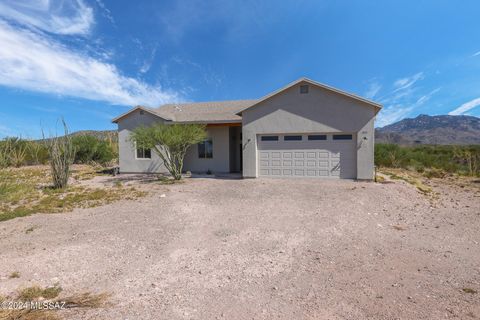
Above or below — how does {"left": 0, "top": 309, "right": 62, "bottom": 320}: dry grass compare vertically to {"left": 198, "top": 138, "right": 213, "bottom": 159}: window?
below

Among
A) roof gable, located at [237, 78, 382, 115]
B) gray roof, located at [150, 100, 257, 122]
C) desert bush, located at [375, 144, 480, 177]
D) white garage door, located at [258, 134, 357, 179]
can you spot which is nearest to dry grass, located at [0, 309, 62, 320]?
white garage door, located at [258, 134, 357, 179]

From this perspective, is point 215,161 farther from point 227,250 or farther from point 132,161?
point 227,250

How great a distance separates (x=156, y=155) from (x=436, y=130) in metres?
139

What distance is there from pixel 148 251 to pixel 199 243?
1115 millimetres

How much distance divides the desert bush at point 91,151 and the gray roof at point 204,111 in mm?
7118

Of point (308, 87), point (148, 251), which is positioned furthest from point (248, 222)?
point (308, 87)

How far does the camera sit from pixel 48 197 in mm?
11266

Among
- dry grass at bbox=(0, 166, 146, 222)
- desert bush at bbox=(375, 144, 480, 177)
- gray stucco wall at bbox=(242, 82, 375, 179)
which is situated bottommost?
dry grass at bbox=(0, 166, 146, 222)

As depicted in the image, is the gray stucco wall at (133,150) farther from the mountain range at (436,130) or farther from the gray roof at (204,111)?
the mountain range at (436,130)

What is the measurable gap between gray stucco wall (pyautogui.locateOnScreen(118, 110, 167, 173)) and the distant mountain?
92.0 metres

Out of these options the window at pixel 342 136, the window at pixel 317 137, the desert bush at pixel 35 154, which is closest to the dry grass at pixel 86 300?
the window at pixel 317 137

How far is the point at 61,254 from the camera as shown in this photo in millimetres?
5609

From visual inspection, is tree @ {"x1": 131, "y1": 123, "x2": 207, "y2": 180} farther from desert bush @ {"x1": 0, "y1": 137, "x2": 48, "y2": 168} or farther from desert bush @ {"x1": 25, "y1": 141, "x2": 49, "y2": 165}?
desert bush @ {"x1": 25, "y1": 141, "x2": 49, "y2": 165}

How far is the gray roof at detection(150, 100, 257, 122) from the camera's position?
57.9 ft
